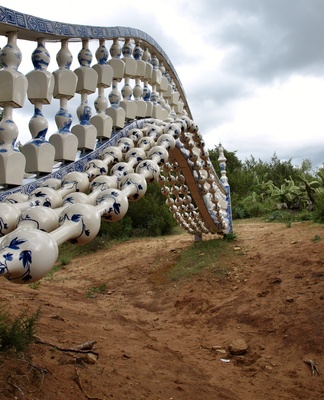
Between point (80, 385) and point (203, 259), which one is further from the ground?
point (203, 259)

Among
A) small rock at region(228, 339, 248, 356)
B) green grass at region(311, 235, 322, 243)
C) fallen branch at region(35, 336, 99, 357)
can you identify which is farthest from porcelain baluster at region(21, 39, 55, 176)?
green grass at region(311, 235, 322, 243)

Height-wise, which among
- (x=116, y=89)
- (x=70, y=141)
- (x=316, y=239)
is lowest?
(x=316, y=239)

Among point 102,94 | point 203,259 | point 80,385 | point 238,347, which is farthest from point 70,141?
point 203,259

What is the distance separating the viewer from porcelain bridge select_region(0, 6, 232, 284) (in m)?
1.42

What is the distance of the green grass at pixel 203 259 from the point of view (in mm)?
5812

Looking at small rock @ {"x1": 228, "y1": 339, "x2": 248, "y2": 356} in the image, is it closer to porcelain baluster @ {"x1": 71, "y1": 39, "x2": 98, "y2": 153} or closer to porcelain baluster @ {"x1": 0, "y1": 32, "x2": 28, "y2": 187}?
A: porcelain baluster @ {"x1": 71, "y1": 39, "x2": 98, "y2": 153}

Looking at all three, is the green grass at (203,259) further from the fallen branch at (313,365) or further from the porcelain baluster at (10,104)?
the porcelain baluster at (10,104)

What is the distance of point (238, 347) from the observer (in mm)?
3451

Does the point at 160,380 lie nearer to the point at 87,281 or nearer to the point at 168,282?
the point at 168,282

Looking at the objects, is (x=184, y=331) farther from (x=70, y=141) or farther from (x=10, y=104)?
(x=10, y=104)

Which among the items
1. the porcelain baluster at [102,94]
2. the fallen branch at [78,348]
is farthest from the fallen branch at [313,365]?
the porcelain baluster at [102,94]

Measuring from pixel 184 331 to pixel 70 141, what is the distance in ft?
8.00

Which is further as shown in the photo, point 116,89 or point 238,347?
point 238,347

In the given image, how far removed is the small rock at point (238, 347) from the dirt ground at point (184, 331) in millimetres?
12
